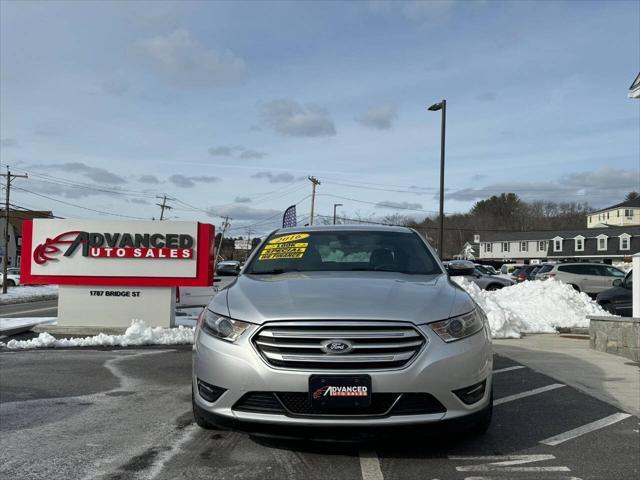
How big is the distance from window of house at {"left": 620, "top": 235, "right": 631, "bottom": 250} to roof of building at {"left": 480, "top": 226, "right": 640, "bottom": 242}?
673 millimetres

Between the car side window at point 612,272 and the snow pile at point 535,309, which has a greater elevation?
the car side window at point 612,272

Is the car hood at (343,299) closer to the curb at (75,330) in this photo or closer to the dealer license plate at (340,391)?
the dealer license plate at (340,391)

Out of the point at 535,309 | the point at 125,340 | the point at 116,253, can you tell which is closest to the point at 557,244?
the point at 535,309

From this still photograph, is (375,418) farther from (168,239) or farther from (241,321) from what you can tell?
(168,239)

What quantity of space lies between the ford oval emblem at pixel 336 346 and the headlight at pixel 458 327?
55 cm

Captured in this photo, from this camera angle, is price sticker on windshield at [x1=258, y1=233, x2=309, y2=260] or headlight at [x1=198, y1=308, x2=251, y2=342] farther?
price sticker on windshield at [x1=258, y1=233, x2=309, y2=260]

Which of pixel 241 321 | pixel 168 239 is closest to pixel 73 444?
pixel 241 321

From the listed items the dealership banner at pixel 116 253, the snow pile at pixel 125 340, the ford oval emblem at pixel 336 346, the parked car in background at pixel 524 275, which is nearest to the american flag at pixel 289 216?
the parked car in background at pixel 524 275

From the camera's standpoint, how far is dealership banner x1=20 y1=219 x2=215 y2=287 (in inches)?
429

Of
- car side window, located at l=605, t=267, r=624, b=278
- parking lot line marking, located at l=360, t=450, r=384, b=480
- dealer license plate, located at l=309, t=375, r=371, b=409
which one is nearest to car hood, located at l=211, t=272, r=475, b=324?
dealer license plate, located at l=309, t=375, r=371, b=409

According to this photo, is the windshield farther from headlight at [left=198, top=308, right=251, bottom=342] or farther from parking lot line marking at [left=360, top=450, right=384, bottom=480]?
parking lot line marking at [left=360, top=450, right=384, bottom=480]

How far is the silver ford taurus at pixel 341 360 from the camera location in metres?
3.35

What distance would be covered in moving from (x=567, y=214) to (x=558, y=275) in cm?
9392

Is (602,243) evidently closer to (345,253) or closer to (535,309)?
(535,309)
